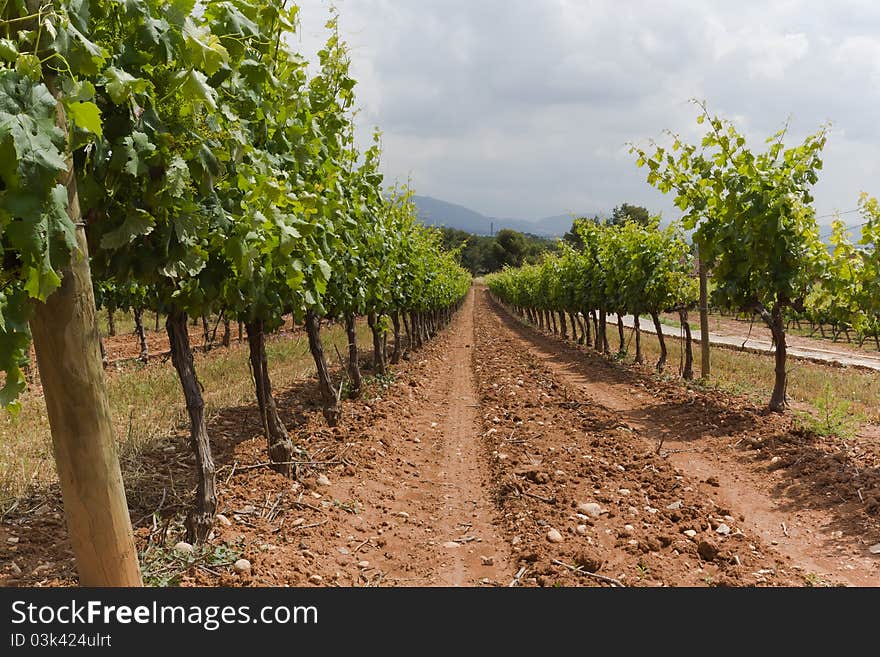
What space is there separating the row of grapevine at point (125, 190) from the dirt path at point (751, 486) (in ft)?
15.0

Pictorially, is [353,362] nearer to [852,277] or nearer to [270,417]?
[270,417]

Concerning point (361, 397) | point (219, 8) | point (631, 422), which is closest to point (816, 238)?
point (631, 422)

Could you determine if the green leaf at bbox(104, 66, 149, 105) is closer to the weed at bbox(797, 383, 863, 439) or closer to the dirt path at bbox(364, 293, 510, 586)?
the dirt path at bbox(364, 293, 510, 586)

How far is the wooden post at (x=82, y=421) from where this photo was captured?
2549 millimetres

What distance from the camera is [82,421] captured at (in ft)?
8.61

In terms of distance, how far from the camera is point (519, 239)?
396 ft

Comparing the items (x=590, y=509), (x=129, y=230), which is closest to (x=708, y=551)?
(x=590, y=509)

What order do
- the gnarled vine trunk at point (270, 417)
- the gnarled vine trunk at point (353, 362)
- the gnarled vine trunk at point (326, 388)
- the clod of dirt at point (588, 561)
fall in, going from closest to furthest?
1. the clod of dirt at point (588, 561)
2. the gnarled vine trunk at point (270, 417)
3. the gnarled vine trunk at point (326, 388)
4. the gnarled vine trunk at point (353, 362)

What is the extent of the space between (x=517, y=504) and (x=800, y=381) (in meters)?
11.2

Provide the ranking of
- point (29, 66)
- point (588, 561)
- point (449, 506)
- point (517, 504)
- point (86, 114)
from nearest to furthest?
point (29, 66) → point (86, 114) → point (588, 561) → point (517, 504) → point (449, 506)

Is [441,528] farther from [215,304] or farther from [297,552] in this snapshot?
[215,304]

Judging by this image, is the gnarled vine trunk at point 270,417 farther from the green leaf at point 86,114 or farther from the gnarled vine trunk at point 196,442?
the green leaf at point 86,114

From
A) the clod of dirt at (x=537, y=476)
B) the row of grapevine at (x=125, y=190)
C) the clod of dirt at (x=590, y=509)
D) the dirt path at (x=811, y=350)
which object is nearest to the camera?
the row of grapevine at (x=125, y=190)

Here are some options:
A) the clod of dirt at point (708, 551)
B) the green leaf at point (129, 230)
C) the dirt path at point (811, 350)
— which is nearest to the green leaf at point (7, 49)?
the green leaf at point (129, 230)
